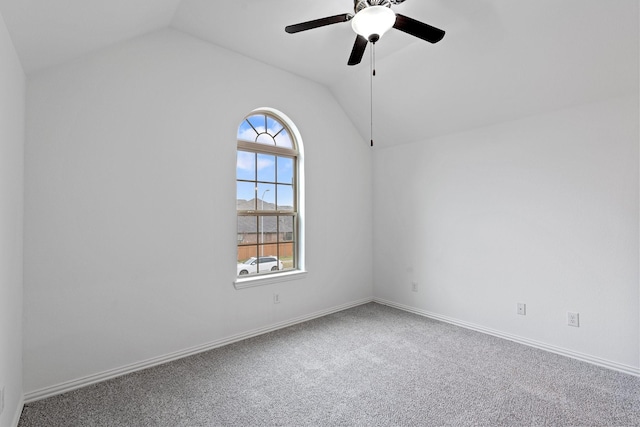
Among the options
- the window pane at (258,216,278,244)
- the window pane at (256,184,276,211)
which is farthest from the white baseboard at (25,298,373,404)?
the window pane at (256,184,276,211)

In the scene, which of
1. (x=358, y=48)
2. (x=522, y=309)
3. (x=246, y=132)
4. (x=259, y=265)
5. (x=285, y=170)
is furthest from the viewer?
(x=285, y=170)

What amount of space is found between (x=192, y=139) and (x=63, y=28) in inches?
44.3

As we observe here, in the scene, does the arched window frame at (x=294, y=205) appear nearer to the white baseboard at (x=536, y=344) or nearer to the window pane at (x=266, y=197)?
the window pane at (x=266, y=197)

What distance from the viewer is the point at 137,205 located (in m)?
2.49

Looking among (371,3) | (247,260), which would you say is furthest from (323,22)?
(247,260)

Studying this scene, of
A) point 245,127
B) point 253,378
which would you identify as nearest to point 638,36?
point 245,127

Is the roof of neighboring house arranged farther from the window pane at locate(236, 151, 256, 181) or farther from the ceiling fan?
the ceiling fan

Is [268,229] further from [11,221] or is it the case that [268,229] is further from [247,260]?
[11,221]

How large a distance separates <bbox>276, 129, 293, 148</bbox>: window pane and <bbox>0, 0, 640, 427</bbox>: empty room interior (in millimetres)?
23

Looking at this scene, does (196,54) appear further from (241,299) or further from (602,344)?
(602,344)

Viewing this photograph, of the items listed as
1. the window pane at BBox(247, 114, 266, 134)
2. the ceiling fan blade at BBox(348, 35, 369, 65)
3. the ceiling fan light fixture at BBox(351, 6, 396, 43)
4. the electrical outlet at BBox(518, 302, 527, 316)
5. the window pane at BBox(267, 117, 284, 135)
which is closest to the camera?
the ceiling fan light fixture at BBox(351, 6, 396, 43)

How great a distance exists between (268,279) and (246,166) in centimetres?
119

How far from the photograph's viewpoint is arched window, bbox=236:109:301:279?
3240 mm

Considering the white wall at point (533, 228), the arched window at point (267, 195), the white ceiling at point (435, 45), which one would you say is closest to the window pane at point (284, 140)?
the arched window at point (267, 195)
